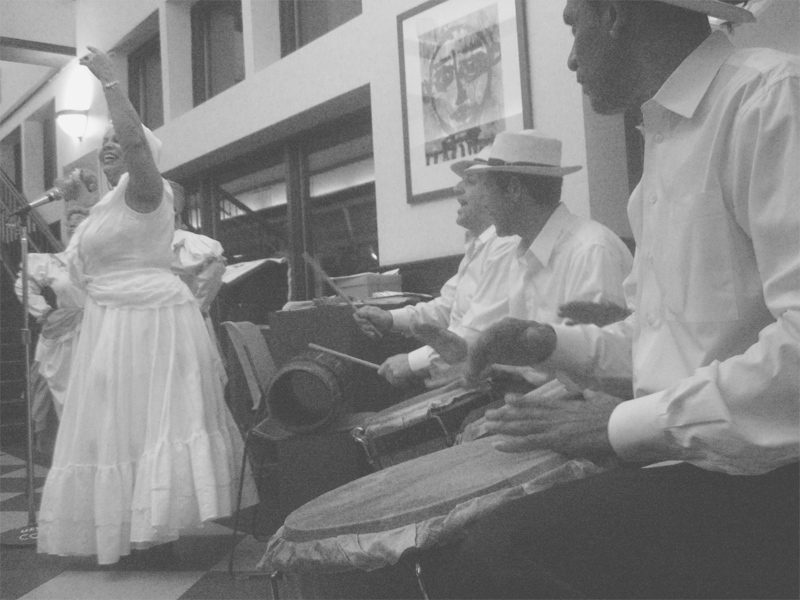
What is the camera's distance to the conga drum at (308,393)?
103 inches

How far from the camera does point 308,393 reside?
2740 mm

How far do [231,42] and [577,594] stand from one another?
16.7ft

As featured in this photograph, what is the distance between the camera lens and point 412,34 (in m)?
3.68

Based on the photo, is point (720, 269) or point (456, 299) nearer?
point (720, 269)

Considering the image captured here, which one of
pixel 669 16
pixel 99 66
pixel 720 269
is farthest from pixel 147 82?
pixel 720 269

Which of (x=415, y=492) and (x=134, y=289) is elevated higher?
(x=134, y=289)

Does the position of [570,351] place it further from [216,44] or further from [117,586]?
[216,44]

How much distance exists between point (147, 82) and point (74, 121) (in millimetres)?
1957

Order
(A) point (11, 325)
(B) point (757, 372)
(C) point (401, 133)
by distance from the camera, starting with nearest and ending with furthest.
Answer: (B) point (757, 372), (C) point (401, 133), (A) point (11, 325)

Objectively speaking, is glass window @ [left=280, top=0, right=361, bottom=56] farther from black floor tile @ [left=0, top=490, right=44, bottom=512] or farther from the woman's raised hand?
black floor tile @ [left=0, top=490, right=44, bottom=512]

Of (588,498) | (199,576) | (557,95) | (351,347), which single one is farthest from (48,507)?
(557,95)

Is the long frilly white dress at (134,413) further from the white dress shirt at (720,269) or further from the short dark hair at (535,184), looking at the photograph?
the white dress shirt at (720,269)

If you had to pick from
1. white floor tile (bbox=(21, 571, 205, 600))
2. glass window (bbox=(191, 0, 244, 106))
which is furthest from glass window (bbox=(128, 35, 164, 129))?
white floor tile (bbox=(21, 571, 205, 600))

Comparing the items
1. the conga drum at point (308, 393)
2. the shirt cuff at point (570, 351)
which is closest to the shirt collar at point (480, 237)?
the conga drum at point (308, 393)
